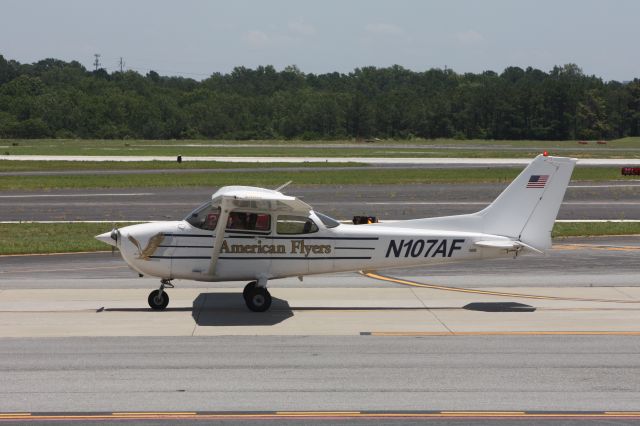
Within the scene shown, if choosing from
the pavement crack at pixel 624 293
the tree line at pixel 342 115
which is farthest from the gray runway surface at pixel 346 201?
the tree line at pixel 342 115

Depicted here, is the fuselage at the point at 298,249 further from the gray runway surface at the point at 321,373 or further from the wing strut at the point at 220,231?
the gray runway surface at the point at 321,373

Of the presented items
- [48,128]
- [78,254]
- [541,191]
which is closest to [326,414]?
[541,191]

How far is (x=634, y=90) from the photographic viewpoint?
471 feet

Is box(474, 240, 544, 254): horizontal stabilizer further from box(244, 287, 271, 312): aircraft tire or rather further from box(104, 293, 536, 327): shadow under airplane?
box(244, 287, 271, 312): aircraft tire

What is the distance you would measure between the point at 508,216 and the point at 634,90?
443ft

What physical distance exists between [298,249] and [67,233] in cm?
1409

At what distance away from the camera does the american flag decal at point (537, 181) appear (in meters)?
17.9

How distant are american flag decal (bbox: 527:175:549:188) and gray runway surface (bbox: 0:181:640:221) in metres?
16.6

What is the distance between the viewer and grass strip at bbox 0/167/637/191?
48781 mm

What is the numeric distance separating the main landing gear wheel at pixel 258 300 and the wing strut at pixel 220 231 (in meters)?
0.91

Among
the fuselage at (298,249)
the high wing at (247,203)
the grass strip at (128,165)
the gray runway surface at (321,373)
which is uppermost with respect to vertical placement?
the high wing at (247,203)

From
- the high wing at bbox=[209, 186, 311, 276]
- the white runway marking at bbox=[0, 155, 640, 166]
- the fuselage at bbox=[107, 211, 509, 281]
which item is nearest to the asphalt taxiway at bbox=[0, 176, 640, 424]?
the fuselage at bbox=[107, 211, 509, 281]

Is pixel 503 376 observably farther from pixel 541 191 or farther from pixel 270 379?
pixel 541 191

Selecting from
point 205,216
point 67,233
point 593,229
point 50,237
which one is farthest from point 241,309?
point 593,229
